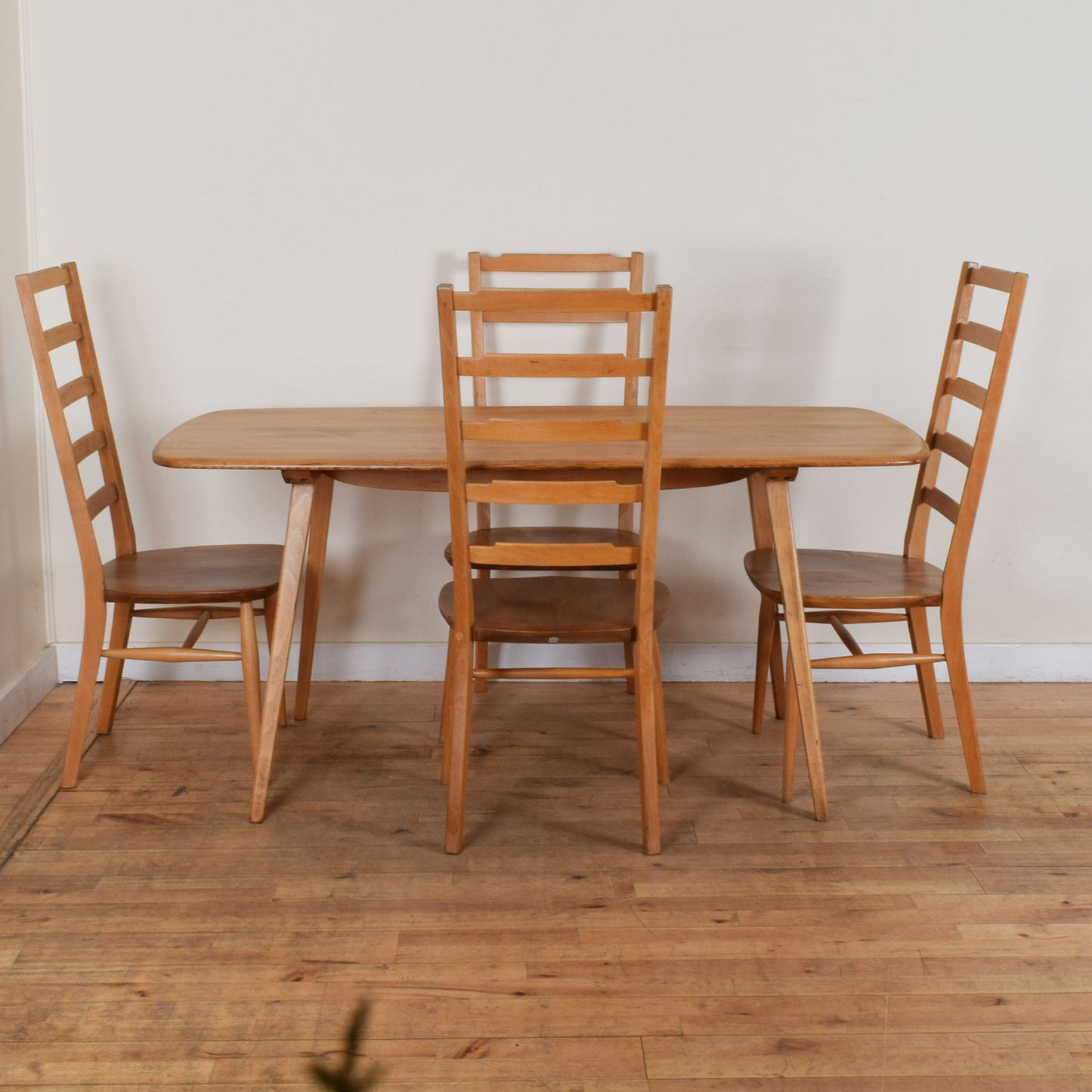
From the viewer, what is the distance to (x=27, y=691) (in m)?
2.79

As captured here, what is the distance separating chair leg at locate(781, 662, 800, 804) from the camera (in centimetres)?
233

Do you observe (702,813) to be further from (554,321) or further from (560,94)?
(560,94)

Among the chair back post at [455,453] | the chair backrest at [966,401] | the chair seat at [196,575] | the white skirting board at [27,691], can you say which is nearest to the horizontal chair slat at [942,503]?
the chair backrest at [966,401]

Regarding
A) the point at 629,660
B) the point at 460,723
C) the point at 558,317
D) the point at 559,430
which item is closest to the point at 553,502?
the point at 559,430

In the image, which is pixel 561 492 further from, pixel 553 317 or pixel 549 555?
pixel 553 317

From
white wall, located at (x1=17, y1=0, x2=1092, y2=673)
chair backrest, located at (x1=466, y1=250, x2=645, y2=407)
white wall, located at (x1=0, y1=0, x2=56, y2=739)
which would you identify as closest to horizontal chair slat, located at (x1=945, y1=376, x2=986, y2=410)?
white wall, located at (x1=17, y1=0, x2=1092, y2=673)

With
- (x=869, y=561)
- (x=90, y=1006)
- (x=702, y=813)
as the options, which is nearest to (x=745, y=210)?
(x=869, y=561)

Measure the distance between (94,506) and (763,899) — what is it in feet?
5.20

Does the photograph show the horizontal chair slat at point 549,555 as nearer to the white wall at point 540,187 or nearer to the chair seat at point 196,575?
the chair seat at point 196,575

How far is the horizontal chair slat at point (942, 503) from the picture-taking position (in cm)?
241

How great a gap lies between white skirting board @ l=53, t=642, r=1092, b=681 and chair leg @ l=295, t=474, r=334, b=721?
0.23m

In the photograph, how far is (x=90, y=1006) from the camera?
175cm

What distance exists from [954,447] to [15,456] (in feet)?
7.07

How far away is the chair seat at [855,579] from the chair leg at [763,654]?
6.1 inches
